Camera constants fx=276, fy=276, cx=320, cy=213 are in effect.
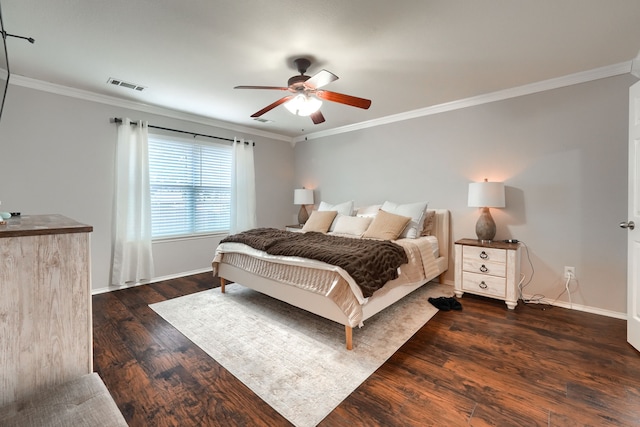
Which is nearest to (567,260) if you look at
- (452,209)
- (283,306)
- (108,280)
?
(452,209)

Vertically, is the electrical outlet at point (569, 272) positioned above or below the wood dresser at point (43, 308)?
below

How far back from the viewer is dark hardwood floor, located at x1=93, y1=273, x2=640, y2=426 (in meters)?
1.48

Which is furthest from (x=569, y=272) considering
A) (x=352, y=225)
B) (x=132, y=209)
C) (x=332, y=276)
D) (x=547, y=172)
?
(x=132, y=209)

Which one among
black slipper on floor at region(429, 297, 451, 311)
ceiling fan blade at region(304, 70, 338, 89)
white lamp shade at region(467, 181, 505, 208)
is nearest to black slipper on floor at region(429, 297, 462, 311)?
black slipper on floor at region(429, 297, 451, 311)

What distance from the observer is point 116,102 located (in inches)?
138

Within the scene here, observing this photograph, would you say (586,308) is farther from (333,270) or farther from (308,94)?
(308,94)

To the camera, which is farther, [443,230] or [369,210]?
[369,210]

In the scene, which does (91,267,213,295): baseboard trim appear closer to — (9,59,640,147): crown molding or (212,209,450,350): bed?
(212,209,450,350): bed

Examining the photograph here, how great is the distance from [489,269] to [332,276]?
1891 millimetres

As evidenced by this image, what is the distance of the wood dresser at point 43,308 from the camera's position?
0.96 metres

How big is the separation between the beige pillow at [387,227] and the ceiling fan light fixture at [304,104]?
61.4 inches

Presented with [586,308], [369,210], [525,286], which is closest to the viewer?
[586,308]

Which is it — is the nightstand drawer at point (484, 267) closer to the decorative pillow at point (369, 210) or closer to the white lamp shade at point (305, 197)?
the decorative pillow at point (369, 210)

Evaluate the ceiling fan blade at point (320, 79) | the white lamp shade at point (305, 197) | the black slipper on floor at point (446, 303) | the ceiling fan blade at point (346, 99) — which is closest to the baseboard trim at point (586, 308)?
the black slipper on floor at point (446, 303)
